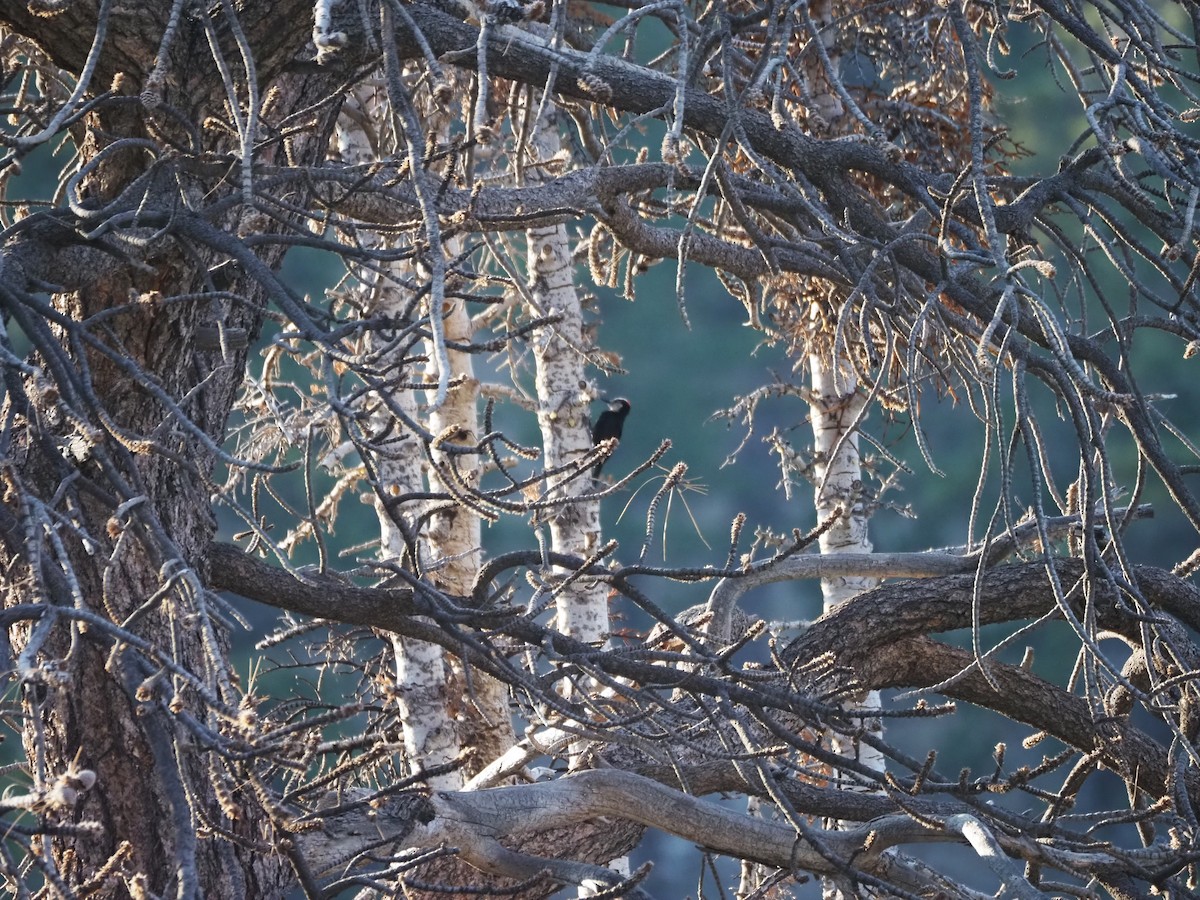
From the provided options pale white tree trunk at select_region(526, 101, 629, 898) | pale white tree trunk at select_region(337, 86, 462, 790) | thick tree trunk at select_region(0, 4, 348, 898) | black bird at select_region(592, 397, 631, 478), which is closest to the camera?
thick tree trunk at select_region(0, 4, 348, 898)

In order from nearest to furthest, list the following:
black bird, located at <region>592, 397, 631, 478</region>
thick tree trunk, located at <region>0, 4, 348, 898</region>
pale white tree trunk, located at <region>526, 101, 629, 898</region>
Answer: thick tree trunk, located at <region>0, 4, 348, 898</region>, pale white tree trunk, located at <region>526, 101, 629, 898</region>, black bird, located at <region>592, 397, 631, 478</region>

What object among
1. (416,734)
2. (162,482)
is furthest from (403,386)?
(416,734)

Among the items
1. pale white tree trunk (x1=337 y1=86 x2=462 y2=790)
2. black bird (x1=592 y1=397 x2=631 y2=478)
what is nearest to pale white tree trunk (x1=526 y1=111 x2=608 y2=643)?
pale white tree trunk (x1=337 y1=86 x2=462 y2=790)

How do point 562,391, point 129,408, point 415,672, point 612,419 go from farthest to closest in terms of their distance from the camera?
point 612,419, point 562,391, point 415,672, point 129,408

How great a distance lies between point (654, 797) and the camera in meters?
3.05

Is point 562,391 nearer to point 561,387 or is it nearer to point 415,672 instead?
point 561,387

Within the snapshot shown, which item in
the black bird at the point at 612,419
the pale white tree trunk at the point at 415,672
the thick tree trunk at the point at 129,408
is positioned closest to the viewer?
the thick tree trunk at the point at 129,408

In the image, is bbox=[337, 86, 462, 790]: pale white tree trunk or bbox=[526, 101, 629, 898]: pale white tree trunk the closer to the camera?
bbox=[337, 86, 462, 790]: pale white tree trunk

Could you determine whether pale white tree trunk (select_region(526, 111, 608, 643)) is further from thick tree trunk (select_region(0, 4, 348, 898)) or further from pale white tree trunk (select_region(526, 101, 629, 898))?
thick tree trunk (select_region(0, 4, 348, 898))

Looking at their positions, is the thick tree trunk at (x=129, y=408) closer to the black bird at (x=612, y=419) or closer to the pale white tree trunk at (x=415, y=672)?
the pale white tree trunk at (x=415, y=672)

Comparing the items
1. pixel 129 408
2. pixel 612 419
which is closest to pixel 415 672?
pixel 612 419

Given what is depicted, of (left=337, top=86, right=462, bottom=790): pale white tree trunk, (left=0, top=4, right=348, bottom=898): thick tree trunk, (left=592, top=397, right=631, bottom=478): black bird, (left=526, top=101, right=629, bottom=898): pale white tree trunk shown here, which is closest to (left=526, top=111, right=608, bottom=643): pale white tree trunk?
(left=526, top=101, right=629, bottom=898): pale white tree trunk

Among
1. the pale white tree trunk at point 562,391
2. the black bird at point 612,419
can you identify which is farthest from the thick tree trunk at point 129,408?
the black bird at point 612,419

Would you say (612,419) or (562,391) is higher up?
(562,391)
